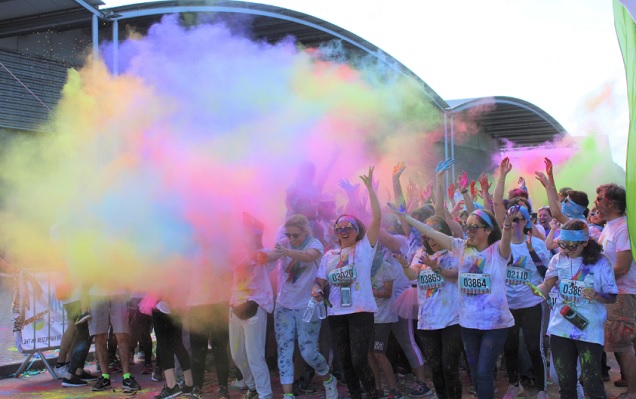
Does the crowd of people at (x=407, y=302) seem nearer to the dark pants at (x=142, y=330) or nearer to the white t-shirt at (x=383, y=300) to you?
the white t-shirt at (x=383, y=300)

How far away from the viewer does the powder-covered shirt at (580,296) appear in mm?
4504

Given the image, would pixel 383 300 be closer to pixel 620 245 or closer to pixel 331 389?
pixel 331 389

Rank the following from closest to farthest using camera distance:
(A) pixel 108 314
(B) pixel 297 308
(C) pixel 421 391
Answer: (B) pixel 297 308 < (C) pixel 421 391 < (A) pixel 108 314

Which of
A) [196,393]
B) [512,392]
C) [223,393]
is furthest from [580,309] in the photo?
[196,393]

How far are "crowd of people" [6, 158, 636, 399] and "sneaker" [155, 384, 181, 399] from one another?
0.5 inches

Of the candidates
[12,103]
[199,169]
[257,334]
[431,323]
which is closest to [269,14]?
[12,103]

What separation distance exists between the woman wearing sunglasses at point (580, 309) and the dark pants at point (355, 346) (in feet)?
4.96

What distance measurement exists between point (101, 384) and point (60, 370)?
33.4 inches

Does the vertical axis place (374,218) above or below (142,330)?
above

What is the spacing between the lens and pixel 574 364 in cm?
464

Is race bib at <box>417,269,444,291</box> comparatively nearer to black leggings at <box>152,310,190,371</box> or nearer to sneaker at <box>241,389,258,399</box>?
sneaker at <box>241,389,258,399</box>

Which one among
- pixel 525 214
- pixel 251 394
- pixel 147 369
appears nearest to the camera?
pixel 525 214

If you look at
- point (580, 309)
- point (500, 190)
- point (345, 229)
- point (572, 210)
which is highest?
point (500, 190)

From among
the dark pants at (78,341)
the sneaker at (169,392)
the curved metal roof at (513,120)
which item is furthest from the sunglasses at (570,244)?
the curved metal roof at (513,120)
